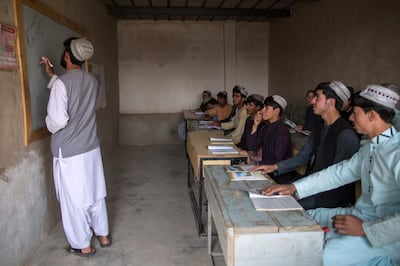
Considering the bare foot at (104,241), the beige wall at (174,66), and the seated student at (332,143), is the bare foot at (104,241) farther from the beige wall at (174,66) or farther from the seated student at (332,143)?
the beige wall at (174,66)

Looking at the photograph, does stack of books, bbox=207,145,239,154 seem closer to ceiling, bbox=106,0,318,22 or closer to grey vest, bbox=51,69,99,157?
grey vest, bbox=51,69,99,157

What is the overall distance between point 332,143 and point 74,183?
1.83 meters

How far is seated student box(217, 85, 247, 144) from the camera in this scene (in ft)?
12.5

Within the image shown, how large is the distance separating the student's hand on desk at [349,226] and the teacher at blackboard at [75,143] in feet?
5.81

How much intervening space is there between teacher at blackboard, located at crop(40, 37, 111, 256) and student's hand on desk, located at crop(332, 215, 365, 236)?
5.81 ft

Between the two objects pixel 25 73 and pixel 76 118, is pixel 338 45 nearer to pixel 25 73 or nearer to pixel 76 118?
pixel 76 118

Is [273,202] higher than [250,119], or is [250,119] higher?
[250,119]

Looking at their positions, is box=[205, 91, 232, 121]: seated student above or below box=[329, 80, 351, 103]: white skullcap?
below

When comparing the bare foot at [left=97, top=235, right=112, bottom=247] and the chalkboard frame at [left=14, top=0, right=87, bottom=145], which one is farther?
the bare foot at [left=97, top=235, right=112, bottom=247]

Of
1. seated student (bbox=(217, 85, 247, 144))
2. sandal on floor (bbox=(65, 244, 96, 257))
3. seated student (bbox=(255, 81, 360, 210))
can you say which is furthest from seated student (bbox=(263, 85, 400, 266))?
seated student (bbox=(217, 85, 247, 144))

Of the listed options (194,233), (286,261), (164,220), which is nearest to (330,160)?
(286,261)

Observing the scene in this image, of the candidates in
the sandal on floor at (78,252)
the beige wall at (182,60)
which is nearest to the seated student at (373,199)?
the sandal on floor at (78,252)

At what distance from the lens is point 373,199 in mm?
1607

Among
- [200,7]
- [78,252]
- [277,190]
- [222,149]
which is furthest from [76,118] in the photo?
[200,7]
